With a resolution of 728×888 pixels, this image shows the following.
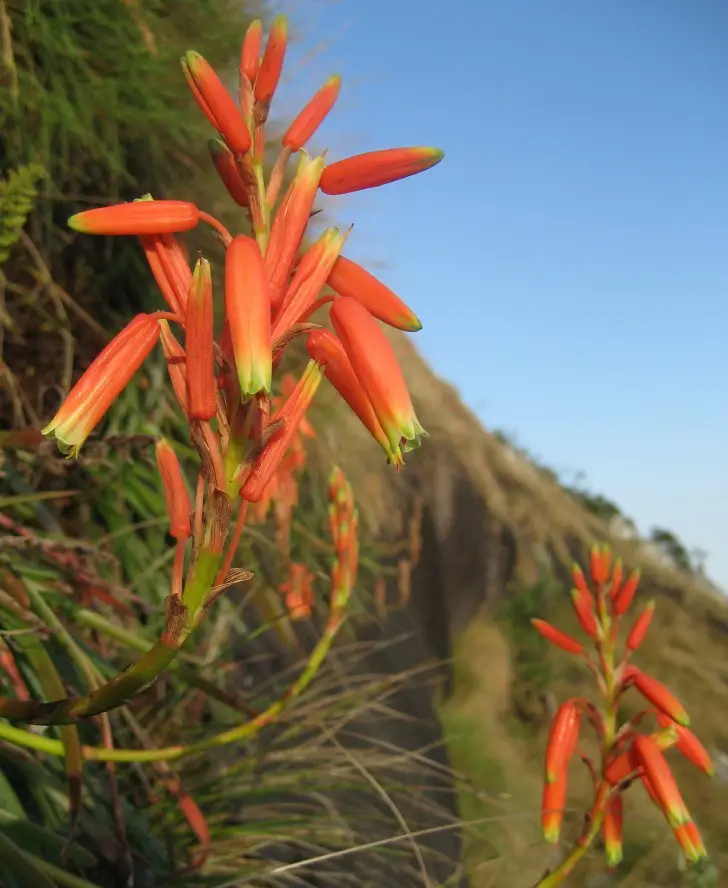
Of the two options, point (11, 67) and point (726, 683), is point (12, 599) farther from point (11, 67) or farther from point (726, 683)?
point (726, 683)

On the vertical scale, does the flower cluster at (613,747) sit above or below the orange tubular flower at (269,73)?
below

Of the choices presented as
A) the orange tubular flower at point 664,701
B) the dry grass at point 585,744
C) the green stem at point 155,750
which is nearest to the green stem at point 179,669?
the green stem at point 155,750

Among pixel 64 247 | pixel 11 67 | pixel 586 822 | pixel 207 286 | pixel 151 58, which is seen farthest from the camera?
pixel 64 247

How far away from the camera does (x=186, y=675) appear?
0.91 metres

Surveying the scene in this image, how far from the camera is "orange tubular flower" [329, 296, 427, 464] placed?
47cm

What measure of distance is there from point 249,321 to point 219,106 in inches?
6.8

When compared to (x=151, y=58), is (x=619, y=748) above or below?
below

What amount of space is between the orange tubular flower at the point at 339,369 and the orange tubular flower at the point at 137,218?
11 centimetres


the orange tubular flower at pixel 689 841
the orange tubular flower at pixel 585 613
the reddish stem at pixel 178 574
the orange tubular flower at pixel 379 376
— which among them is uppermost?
the orange tubular flower at pixel 379 376

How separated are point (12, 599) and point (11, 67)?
3.18 feet

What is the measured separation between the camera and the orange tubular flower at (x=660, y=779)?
2.63 ft

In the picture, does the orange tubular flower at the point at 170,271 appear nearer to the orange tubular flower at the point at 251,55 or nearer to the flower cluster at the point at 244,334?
the flower cluster at the point at 244,334

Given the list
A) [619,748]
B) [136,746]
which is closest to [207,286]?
[619,748]

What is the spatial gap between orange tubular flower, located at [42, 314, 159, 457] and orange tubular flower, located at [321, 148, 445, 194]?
17 centimetres
